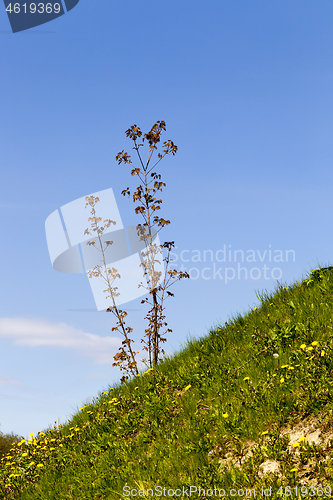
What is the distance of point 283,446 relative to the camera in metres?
4.29

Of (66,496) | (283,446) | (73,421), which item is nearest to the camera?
(283,446)

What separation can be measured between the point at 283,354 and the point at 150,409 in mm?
2318

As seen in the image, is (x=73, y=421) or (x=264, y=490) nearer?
(x=264, y=490)

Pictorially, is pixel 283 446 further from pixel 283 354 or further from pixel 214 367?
pixel 214 367

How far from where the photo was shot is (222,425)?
4938 mm

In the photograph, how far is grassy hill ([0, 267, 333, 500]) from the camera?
13.7ft

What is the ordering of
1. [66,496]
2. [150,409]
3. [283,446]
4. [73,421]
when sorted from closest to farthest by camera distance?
[283,446], [66,496], [150,409], [73,421]

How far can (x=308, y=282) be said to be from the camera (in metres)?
7.97

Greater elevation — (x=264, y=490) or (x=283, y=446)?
(x=283, y=446)

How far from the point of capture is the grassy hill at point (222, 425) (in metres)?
4.18

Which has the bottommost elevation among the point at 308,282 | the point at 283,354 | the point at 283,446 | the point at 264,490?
the point at 264,490

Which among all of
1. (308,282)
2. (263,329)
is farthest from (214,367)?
(308,282)

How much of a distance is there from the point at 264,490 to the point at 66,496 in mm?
3166

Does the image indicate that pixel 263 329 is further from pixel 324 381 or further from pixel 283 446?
pixel 283 446
